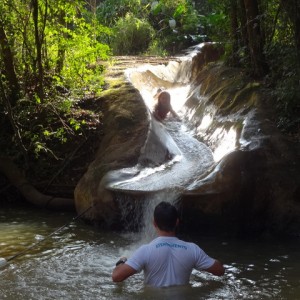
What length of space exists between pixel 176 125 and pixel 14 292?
25.6ft

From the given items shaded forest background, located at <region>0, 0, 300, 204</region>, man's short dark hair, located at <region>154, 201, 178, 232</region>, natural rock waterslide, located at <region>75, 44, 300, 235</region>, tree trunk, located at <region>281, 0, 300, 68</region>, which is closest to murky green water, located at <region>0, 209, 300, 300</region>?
natural rock waterslide, located at <region>75, 44, 300, 235</region>

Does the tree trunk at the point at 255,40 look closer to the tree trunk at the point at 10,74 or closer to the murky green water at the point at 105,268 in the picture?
the murky green water at the point at 105,268

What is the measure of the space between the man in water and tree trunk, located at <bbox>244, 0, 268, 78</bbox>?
7.25m

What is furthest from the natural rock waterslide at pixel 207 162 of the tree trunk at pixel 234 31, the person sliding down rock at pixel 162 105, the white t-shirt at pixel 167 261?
the white t-shirt at pixel 167 261

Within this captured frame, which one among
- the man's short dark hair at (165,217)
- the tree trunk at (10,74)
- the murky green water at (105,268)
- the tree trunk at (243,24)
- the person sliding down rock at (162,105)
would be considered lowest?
the murky green water at (105,268)

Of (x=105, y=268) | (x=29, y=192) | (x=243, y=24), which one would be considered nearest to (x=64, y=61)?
(x=29, y=192)

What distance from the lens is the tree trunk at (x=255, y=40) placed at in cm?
1120

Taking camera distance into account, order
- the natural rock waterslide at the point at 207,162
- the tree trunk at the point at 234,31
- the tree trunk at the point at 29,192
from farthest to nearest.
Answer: the tree trunk at the point at 234,31, the tree trunk at the point at 29,192, the natural rock waterslide at the point at 207,162

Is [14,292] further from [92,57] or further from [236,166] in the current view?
[92,57]

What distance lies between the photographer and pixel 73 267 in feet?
21.9

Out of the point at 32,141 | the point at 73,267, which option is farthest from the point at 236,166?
the point at 32,141

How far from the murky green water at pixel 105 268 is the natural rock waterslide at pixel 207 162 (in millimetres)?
453

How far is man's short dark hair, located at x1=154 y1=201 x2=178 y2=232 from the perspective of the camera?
462 centimetres

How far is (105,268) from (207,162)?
3629 millimetres
